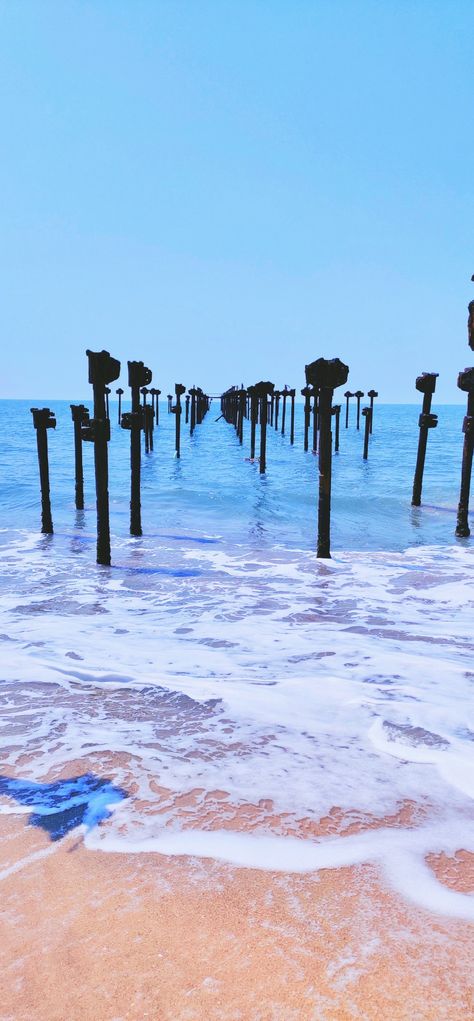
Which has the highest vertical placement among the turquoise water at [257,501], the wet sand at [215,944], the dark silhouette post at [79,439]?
the dark silhouette post at [79,439]

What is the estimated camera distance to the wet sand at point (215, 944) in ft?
6.06

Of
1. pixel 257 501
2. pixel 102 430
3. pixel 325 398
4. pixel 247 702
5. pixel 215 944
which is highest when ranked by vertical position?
pixel 325 398

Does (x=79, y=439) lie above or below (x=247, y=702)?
above

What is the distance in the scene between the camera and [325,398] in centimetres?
880

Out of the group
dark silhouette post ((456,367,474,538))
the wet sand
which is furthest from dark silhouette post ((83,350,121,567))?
the wet sand

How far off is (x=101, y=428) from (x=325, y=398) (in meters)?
3.20

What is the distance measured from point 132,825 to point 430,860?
130cm

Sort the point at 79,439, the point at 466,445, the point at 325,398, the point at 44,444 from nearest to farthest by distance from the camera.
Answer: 1. the point at 325,398
2. the point at 44,444
3. the point at 466,445
4. the point at 79,439

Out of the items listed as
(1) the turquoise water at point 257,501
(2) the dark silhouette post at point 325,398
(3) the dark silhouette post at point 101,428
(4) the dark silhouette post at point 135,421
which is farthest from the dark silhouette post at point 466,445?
(3) the dark silhouette post at point 101,428

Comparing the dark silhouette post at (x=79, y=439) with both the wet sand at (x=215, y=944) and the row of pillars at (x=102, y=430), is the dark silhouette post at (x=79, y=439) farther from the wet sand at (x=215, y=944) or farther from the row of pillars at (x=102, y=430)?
the wet sand at (x=215, y=944)

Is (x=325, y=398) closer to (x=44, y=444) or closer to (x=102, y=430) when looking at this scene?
(x=102, y=430)

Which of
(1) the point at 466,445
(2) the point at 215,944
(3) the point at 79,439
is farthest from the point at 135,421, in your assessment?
(2) the point at 215,944

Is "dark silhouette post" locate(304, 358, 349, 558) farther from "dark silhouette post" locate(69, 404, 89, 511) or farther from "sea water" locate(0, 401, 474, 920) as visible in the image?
"dark silhouette post" locate(69, 404, 89, 511)

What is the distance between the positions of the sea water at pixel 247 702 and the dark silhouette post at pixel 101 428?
559mm
